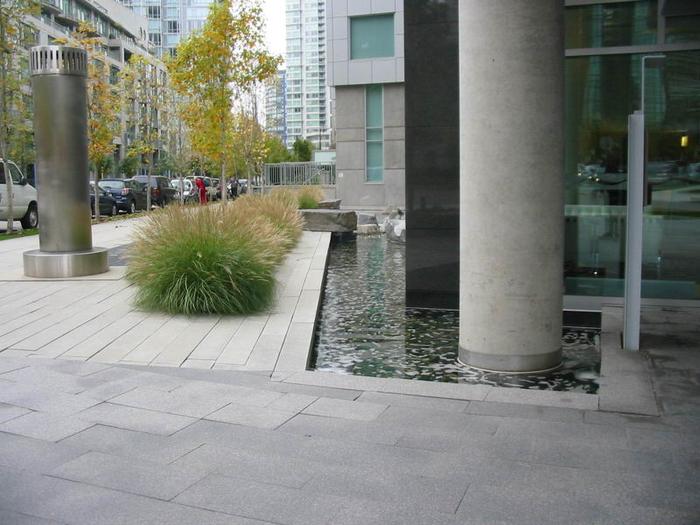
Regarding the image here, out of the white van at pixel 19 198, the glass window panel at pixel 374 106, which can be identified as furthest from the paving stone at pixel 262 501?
the glass window panel at pixel 374 106

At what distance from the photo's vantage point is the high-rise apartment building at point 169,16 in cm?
12788

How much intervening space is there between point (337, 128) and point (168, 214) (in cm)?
2424

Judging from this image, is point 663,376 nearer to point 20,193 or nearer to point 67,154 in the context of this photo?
point 67,154

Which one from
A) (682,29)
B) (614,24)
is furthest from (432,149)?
(682,29)

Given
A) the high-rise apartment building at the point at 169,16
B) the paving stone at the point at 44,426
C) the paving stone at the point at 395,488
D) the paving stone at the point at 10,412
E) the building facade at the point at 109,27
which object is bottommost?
the paving stone at the point at 395,488

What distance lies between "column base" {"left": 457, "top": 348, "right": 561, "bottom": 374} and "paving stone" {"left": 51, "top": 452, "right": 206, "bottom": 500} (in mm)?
3098

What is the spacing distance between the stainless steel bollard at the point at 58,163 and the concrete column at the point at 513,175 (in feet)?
22.6

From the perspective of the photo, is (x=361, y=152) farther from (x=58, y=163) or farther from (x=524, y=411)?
(x=524, y=411)

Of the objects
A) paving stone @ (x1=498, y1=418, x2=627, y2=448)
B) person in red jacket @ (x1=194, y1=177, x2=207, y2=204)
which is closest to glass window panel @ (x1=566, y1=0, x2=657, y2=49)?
paving stone @ (x1=498, y1=418, x2=627, y2=448)

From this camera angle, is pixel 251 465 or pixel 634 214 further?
pixel 634 214

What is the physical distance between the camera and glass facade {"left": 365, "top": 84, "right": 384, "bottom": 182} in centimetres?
3306

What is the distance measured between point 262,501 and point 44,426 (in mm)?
1890

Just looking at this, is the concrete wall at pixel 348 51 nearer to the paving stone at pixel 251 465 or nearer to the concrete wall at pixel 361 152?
the concrete wall at pixel 361 152

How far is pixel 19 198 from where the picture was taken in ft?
74.5
